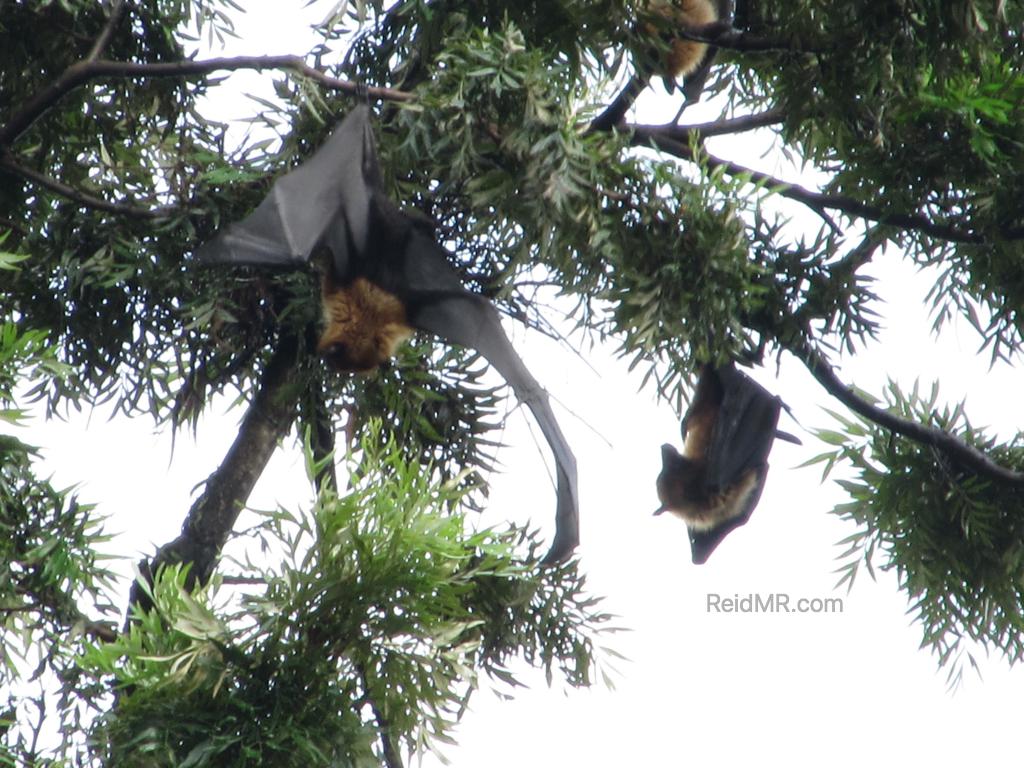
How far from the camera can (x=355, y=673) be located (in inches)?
69.7

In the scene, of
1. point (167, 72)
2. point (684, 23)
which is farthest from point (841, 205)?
point (167, 72)

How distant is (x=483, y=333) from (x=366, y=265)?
42 centimetres

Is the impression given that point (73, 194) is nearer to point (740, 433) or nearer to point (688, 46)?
point (688, 46)

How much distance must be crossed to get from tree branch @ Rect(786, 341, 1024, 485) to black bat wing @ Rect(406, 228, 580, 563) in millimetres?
492

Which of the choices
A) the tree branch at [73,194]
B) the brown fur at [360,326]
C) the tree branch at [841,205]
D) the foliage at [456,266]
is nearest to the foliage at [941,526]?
the foliage at [456,266]

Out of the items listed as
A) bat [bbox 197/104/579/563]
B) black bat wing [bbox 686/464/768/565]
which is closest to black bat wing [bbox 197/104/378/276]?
bat [bbox 197/104/579/563]

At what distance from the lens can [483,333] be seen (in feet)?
7.73

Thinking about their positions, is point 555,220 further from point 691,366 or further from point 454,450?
point 454,450

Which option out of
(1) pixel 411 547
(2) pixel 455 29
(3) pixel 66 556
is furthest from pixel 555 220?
(3) pixel 66 556

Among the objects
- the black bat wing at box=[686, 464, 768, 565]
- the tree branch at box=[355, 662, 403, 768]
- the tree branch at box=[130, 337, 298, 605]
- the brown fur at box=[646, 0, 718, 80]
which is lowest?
the tree branch at box=[355, 662, 403, 768]

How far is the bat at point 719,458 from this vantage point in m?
2.68

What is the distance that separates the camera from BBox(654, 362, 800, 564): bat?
2.68 m

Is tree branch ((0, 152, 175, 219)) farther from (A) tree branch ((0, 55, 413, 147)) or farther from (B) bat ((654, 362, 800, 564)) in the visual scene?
(B) bat ((654, 362, 800, 564))

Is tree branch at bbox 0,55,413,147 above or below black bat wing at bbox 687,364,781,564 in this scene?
below
